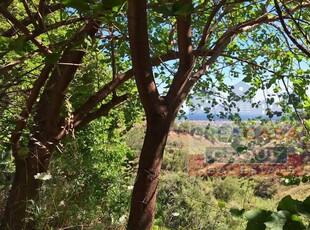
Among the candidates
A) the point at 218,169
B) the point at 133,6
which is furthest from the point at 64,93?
the point at 218,169

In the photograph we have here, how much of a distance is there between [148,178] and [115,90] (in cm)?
128

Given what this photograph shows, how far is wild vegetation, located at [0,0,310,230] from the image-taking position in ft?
5.18

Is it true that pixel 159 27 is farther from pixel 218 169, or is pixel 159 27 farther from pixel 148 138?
pixel 218 169

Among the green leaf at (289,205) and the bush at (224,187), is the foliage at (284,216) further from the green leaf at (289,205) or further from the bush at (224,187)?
the bush at (224,187)

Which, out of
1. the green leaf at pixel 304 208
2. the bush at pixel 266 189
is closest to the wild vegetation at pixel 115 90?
the green leaf at pixel 304 208

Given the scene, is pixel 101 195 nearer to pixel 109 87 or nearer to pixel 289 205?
pixel 109 87

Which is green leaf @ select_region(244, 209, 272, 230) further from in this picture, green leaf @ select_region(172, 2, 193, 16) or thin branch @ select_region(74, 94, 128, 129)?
thin branch @ select_region(74, 94, 128, 129)

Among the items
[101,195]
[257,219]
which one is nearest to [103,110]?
[101,195]

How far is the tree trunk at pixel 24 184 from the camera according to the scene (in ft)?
8.70

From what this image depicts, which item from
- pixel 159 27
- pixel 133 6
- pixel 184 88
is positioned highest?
pixel 159 27

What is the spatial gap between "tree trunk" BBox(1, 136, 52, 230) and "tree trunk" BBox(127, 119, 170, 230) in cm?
104

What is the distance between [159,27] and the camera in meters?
3.92

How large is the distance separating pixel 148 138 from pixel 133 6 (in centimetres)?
59

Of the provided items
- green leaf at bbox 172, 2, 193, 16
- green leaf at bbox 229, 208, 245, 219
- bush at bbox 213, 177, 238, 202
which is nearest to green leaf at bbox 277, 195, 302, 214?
green leaf at bbox 229, 208, 245, 219
